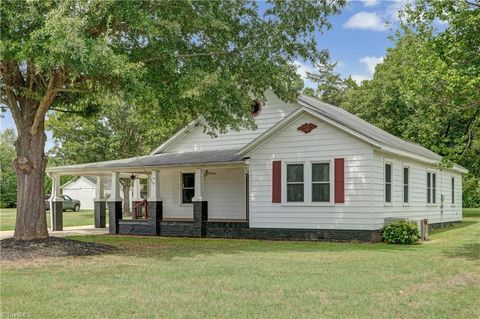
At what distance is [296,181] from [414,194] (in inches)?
214

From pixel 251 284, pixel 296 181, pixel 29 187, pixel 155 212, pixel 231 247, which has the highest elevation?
pixel 296 181

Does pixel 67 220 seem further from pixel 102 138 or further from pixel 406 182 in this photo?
pixel 406 182

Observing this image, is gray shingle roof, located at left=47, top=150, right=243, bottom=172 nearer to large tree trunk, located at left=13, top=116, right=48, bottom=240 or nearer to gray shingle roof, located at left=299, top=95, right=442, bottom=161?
gray shingle roof, located at left=299, top=95, right=442, bottom=161

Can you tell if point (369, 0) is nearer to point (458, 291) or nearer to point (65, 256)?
point (458, 291)

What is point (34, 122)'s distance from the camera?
1345cm

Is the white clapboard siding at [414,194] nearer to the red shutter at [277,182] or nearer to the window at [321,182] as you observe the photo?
the window at [321,182]

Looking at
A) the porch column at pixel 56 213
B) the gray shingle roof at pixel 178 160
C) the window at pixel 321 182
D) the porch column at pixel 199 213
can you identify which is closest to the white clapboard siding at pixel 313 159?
the window at pixel 321 182

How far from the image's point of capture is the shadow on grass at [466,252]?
478 inches

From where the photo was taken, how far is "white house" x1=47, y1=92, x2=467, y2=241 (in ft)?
52.0

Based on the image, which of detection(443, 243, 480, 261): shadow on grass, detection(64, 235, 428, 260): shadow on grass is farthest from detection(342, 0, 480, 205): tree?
detection(64, 235, 428, 260): shadow on grass

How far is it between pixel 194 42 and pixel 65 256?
6478 mm

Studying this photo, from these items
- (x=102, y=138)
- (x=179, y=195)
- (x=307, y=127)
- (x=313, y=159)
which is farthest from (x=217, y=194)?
(x=102, y=138)

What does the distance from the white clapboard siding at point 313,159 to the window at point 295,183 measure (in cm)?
24

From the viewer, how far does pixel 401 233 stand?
610 inches
